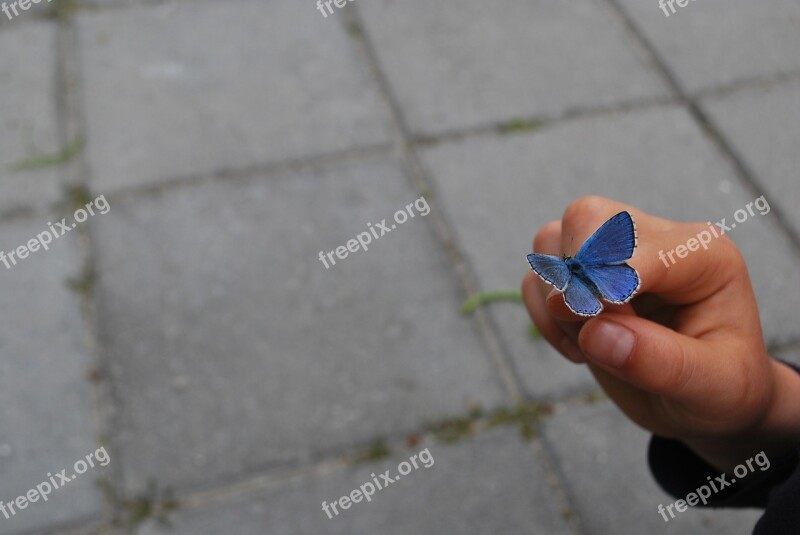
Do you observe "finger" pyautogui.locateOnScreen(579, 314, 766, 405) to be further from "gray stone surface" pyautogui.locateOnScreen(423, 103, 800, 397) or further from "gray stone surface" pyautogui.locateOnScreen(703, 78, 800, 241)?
"gray stone surface" pyautogui.locateOnScreen(703, 78, 800, 241)

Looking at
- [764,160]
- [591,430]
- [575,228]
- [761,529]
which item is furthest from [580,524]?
[764,160]

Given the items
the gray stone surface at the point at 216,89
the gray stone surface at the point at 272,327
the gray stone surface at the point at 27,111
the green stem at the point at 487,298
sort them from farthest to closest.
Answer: the gray stone surface at the point at 216,89 → the gray stone surface at the point at 27,111 → the green stem at the point at 487,298 → the gray stone surface at the point at 272,327

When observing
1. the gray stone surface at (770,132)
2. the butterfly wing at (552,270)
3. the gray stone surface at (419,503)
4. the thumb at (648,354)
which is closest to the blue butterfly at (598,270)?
the butterfly wing at (552,270)

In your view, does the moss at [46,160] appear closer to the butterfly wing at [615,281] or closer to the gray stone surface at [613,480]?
the gray stone surface at [613,480]

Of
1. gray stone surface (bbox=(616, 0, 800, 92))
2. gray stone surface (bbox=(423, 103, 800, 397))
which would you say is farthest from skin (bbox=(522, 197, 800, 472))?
gray stone surface (bbox=(616, 0, 800, 92))

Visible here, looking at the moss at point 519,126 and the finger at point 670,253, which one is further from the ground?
the moss at point 519,126

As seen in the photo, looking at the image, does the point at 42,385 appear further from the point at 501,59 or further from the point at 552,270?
the point at 501,59

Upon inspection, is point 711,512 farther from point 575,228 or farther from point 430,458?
point 575,228

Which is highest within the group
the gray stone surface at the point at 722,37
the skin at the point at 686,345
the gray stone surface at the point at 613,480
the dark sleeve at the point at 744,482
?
the gray stone surface at the point at 722,37
